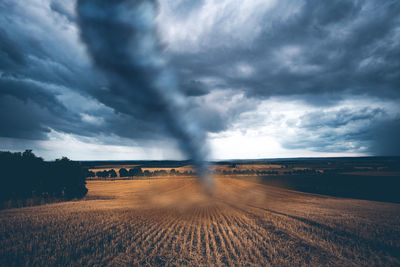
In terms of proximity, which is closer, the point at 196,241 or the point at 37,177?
the point at 196,241

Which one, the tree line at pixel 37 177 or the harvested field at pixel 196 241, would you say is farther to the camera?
the tree line at pixel 37 177

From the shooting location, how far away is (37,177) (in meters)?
31.7

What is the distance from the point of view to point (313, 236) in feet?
46.3

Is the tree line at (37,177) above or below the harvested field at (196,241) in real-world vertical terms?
above

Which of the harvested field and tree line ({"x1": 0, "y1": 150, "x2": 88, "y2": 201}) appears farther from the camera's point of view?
tree line ({"x1": 0, "y1": 150, "x2": 88, "y2": 201})

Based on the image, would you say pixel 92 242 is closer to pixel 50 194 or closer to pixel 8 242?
pixel 8 242

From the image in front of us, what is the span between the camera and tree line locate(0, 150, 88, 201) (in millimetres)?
28547

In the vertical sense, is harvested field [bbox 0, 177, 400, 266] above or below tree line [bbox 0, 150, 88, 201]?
below

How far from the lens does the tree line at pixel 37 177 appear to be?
2855 centimetres

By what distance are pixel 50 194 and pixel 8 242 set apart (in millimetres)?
26757

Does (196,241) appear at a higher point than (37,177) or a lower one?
lower

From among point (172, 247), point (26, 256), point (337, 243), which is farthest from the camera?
point (337, 243)

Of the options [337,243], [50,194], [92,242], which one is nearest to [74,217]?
[92,242]

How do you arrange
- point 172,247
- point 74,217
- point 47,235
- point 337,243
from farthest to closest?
point 74,217
point 47,235
point 337,243
point 172,247
